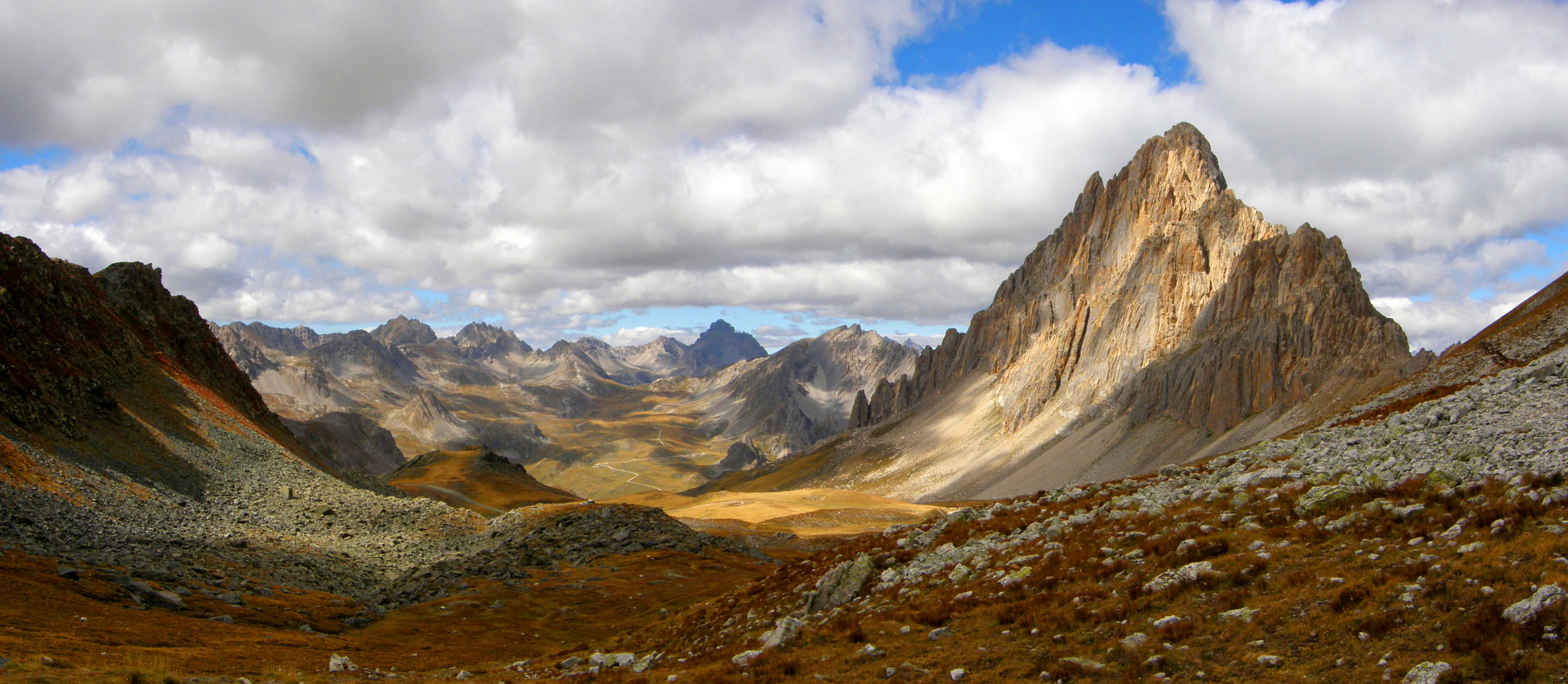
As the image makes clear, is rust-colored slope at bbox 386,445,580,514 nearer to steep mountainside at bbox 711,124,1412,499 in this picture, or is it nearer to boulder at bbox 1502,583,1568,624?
steep mountainside at bbox 711,124,1412,499

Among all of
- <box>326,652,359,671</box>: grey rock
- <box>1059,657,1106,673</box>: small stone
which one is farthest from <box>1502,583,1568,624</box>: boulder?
<box>326,652,359,671</box>: grey rock

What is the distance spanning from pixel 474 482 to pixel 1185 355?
431 ft

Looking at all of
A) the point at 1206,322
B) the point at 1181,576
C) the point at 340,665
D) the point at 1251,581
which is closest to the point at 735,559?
the point at 340,665

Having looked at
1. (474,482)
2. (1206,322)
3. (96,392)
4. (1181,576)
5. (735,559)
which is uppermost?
(1206,322)

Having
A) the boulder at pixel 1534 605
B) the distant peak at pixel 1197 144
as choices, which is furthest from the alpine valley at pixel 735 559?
the distant peak at pixel 1197 144

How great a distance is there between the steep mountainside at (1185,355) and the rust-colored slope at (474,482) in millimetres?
82621

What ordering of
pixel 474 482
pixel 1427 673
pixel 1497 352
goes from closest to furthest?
1. pixel 1427 673
2. pixel 1497 352
3. pixel 474 482

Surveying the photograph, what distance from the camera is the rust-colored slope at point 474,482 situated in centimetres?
11862

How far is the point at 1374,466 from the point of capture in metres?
22.7

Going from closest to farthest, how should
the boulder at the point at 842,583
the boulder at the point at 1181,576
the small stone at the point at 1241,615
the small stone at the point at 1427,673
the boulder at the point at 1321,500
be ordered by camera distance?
the small stone at the point at 1427,673 < the small stone at the point at 1241,615 < the boulder at the point at 1181,576 < the boulder at the point at 1321,500 < the boulder at the point at 842,583

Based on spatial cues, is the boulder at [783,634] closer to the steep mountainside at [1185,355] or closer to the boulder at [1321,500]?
the boulder at [1321,500]

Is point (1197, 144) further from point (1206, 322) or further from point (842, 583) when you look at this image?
point (842, 583)

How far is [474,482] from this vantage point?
135 m

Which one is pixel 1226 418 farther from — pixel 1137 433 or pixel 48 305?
pixel 48 305
